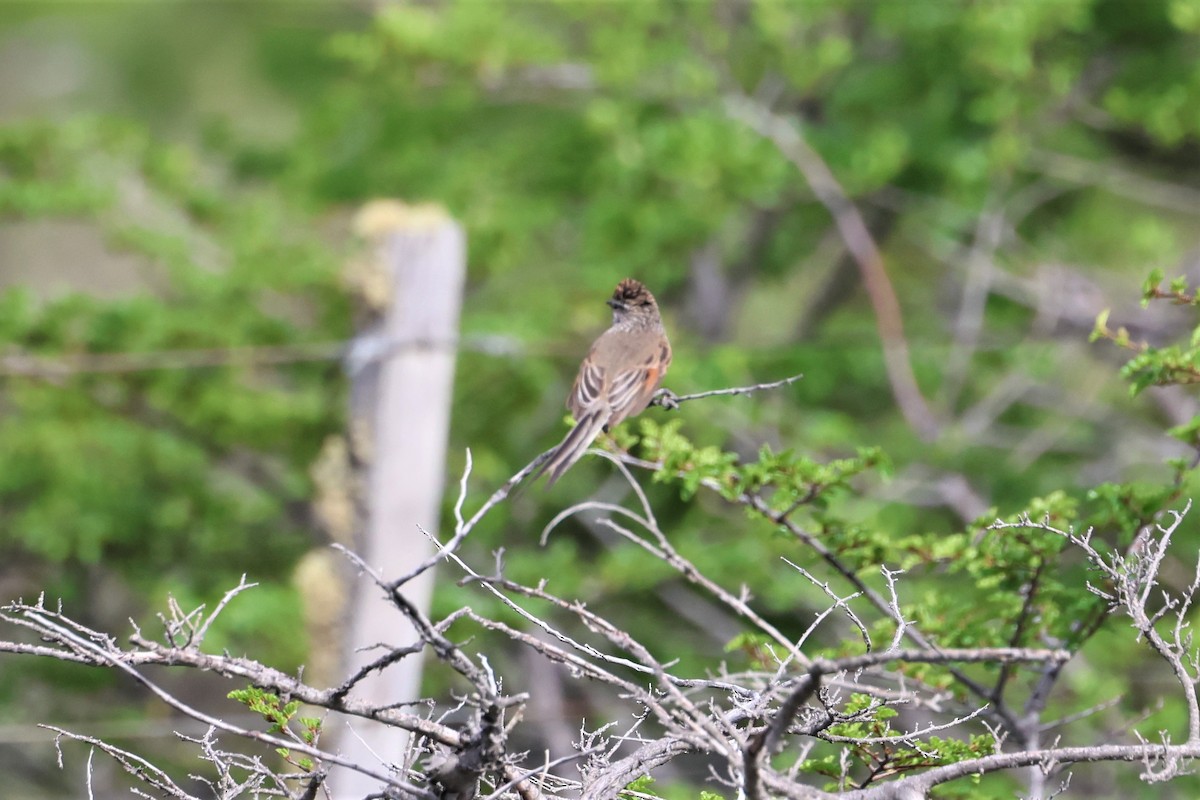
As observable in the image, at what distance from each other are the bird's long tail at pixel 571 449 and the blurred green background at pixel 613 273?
3.31m

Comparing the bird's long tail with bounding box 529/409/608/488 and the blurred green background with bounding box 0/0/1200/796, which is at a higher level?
the blurred green background with bounding box 0/0/1200/796

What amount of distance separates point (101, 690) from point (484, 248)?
4861 mm

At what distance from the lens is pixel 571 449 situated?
4.18m

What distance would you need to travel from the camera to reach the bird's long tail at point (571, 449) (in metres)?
4.09

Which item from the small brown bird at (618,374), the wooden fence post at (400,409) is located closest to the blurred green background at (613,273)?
the wooden fence post at (400,409)

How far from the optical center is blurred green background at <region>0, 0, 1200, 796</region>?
9.66m

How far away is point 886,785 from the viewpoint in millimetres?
2783

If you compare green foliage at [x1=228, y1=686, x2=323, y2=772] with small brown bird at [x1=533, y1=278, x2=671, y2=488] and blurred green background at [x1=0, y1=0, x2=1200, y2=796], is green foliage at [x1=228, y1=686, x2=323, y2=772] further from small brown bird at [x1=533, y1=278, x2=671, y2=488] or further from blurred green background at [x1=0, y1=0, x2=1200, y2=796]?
blurred green background at [x1=0, y1=0, x2=1200, y2=796]

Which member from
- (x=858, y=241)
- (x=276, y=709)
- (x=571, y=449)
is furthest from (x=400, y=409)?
(x=858, y=241)

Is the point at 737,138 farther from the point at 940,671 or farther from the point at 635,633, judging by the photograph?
the point at 940,671

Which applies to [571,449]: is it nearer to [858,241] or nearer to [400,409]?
[400,409]

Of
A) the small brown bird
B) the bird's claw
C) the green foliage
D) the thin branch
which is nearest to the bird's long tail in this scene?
the small brown bird

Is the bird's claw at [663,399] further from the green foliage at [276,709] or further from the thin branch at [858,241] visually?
the thin branch at [858,241]

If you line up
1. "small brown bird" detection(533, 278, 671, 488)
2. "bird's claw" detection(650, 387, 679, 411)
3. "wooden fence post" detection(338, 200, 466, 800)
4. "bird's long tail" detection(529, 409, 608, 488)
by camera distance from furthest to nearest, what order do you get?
"wooden fence post" detection(338, 200, 466, 800) → "bird's claw" detection(650, 387, 679, 411) → "small brown bird" detection(533, 278, 671, 488) → "bird's long tail" detection(529, 409, 608, 488)
